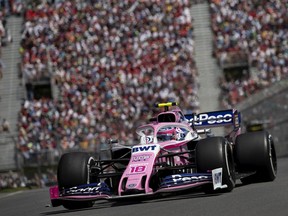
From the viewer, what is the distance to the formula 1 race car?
1189 cm

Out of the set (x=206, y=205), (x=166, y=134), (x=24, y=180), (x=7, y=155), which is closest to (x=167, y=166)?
(x=166, y=134)

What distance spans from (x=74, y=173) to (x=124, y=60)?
23.4 meters

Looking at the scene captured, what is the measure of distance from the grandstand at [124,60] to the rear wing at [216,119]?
53.3ft

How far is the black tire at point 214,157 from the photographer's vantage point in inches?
470

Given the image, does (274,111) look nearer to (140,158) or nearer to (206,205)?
(140,158)

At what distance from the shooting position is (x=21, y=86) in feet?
123

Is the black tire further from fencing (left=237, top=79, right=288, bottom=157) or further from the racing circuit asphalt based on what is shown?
fencing (left=237, top=79, right=288, bottom=157)

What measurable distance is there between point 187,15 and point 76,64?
520cm

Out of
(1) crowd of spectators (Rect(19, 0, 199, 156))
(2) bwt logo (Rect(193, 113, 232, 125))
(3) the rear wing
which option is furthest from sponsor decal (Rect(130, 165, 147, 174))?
(1) crowd of spectators (Rect(19, 0, 199, 156))

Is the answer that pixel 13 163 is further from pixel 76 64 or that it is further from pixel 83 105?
pixel 76 64

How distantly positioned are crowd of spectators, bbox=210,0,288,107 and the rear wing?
18.1 metres

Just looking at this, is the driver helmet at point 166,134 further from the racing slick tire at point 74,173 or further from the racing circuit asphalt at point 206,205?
the racing slick tire at point 74,173

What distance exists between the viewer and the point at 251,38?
35844mm

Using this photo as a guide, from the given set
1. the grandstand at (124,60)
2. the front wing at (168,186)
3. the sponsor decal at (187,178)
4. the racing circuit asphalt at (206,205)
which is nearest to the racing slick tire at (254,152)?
the racing circuit asphalt at (206,205)
